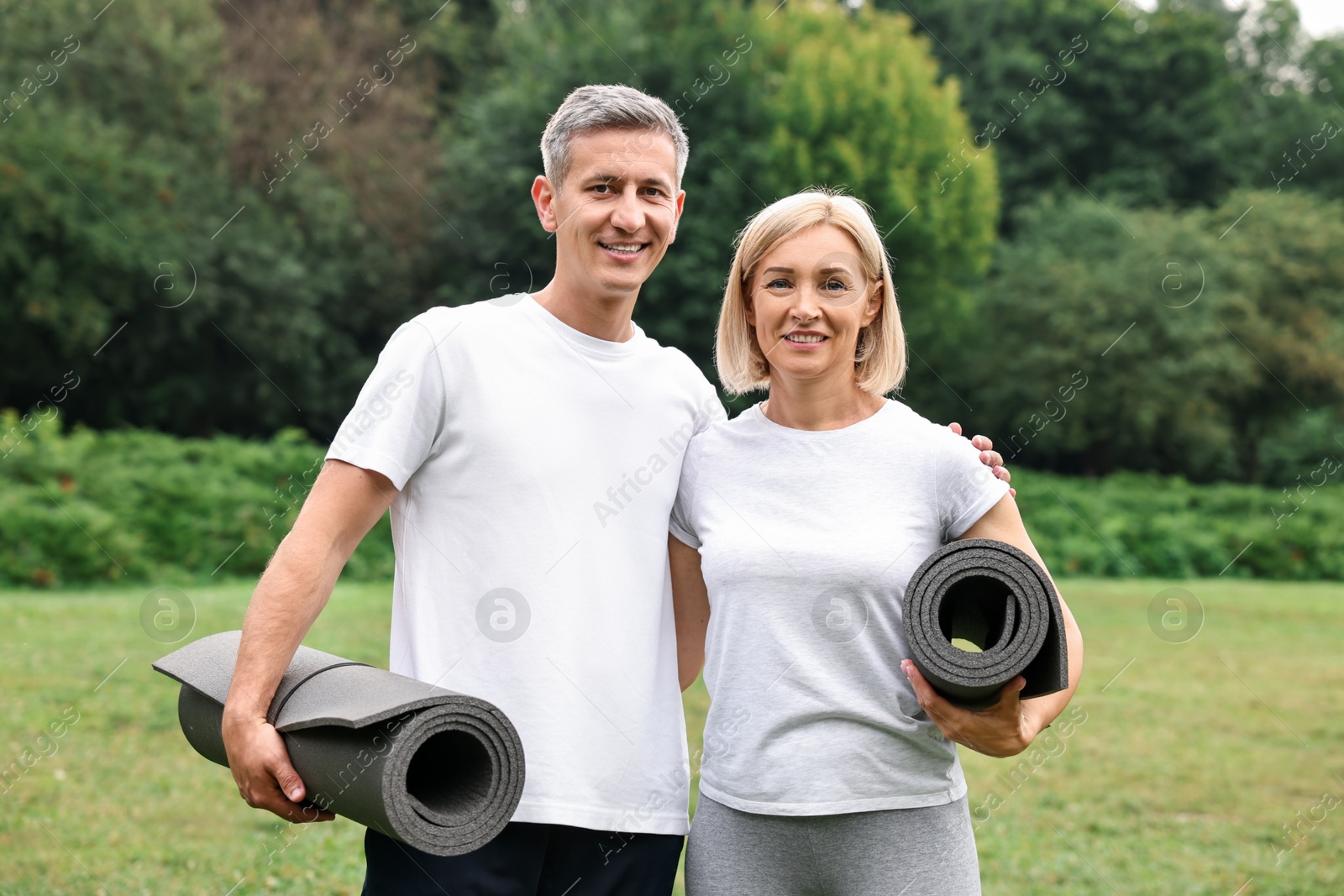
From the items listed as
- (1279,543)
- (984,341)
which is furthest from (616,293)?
(984,341)

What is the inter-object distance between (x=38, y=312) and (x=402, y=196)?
27.8 ft

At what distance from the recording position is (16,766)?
6.79 metres

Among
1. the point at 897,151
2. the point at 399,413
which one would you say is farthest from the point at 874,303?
the point at 897,151

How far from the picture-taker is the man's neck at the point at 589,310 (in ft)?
9.18

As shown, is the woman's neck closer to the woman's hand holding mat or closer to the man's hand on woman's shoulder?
the man's hand on woman's shoulder

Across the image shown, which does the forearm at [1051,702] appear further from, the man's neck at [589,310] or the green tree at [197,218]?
the green tree at [197,218]

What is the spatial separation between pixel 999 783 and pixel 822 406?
18.5ft

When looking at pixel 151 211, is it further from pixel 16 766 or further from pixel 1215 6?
pixel 1215 6

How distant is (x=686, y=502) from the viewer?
2.79m

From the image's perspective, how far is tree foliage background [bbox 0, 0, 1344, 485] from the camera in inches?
873

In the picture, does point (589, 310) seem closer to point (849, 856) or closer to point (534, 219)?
point (849, 856)

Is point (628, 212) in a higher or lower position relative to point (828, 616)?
higher

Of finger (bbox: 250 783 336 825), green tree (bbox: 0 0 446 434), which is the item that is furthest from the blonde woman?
green tree (bbox: 0 0 446 434)

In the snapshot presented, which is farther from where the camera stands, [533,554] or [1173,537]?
[1173,537]
